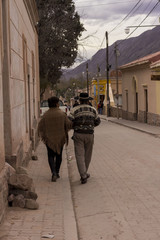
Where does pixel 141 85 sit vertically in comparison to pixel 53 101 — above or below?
above

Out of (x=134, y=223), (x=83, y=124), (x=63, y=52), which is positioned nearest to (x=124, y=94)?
(x=63, y=52)

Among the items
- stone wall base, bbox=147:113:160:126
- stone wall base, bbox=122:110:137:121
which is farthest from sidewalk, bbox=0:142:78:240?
stone wall base, bbox=122:110:137:121

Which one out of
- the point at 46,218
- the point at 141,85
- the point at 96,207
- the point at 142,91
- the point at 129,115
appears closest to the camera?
the point at 46,218

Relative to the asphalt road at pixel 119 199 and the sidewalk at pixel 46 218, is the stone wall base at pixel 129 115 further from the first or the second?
the sidewalk at pixel 46 218

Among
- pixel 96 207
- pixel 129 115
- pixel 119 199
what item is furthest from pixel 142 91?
pixel 96 207

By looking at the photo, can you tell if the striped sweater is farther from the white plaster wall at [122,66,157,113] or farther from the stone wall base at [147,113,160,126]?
the white plaster wall at [122,66,157,113]

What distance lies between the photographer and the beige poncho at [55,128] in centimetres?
994

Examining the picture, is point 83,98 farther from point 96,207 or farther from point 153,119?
point 153,119

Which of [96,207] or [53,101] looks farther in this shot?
[53,101]

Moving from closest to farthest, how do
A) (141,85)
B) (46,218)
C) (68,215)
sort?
(46,218) → (68,215) → (141,85)

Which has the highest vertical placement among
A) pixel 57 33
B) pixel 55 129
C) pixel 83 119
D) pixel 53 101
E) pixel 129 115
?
pixel 57 33

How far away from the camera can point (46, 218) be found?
263 inches

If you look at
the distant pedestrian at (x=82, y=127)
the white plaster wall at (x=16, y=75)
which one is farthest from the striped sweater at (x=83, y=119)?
the white plaster wall at (x=16, y=75)

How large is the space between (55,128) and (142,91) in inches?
1050
